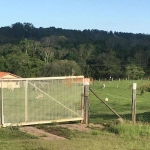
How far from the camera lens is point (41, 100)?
10.5 meters

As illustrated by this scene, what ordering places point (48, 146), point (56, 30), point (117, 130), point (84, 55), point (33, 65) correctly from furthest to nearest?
point (56, 30)
point (84, 55)
point (33, 65)
point (117, 130)
point (48, 146)

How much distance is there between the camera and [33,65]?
81.9 metres

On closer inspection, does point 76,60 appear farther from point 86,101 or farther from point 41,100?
point 41,100

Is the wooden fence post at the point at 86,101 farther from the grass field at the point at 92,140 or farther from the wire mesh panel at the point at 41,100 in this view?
the grass field at the point at 92,140

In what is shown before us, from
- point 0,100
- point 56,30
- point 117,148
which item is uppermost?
point 56,30

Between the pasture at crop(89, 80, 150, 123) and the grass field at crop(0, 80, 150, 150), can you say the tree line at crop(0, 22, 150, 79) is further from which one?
the grass field at crop(0, 80, 150, 150)

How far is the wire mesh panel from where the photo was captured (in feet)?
33.4

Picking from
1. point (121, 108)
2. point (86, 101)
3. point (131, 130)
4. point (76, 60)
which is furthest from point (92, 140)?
point (76, 60)

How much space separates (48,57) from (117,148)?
86382 mm

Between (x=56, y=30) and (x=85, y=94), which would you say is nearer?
(x=85, y=94)

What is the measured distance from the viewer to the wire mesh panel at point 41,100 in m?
10.2

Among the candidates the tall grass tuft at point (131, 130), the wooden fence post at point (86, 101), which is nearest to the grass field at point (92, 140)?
the tall grass tuft at point (131, 130)

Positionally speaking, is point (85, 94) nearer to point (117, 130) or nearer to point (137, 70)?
point (117, 130)

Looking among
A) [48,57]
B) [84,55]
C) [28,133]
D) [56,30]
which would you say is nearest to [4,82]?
[28,133]
